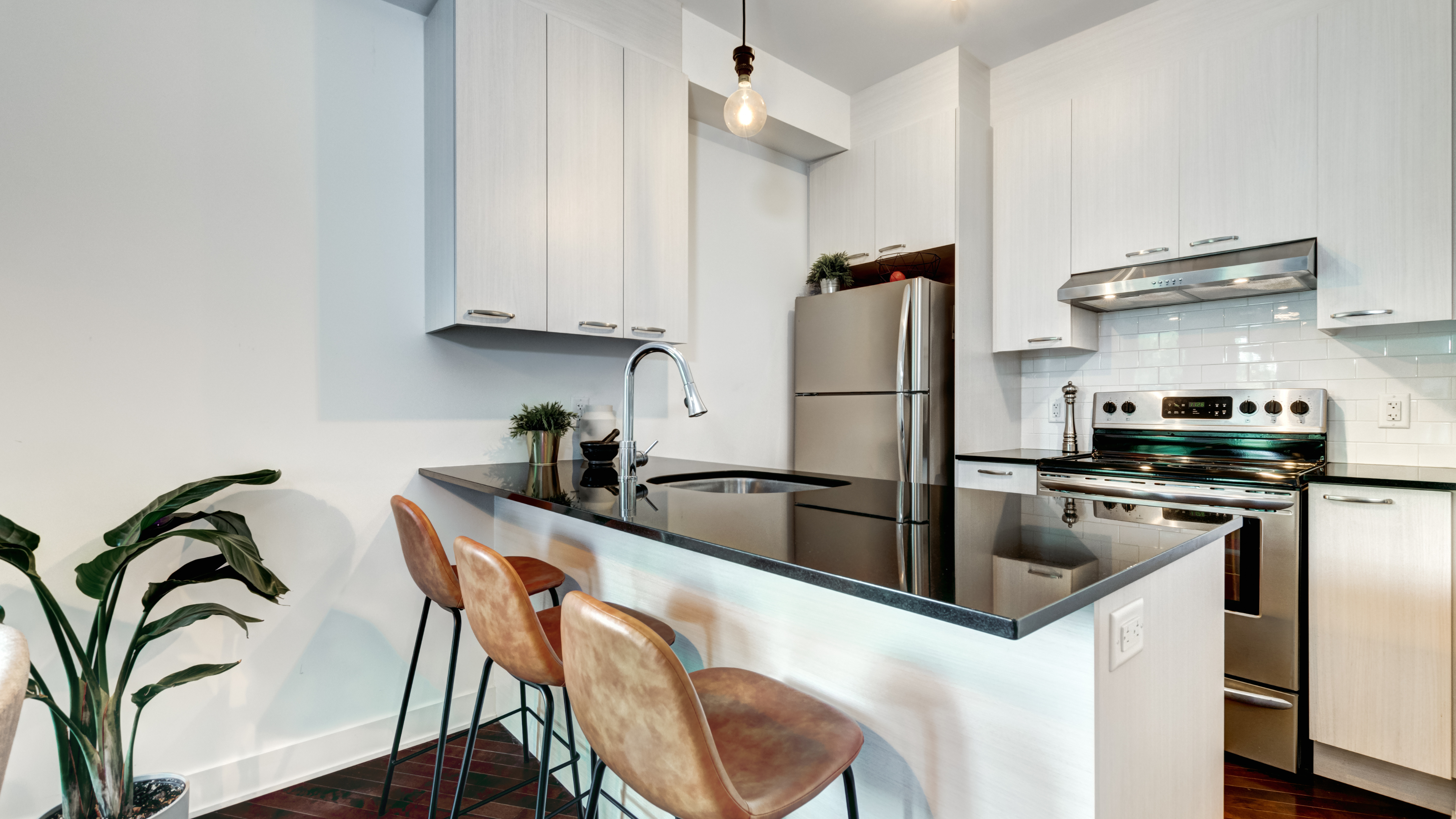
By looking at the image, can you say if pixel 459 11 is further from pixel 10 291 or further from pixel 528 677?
pixel 528 677

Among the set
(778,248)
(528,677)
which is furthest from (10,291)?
(778,248)

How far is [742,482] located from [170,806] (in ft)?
5.57

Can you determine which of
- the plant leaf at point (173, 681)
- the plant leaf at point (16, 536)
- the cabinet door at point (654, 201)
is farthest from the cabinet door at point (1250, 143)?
the plant leaf at point (16, 536)

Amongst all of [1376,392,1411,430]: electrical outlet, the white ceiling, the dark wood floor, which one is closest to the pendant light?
the white ceiling

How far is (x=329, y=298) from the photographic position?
2225mm

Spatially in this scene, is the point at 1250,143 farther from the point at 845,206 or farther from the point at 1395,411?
the point at 845,206

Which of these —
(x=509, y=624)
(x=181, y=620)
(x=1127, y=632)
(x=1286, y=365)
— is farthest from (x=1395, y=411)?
(x=181, y=620)

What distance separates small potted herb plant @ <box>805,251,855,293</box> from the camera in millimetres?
3475

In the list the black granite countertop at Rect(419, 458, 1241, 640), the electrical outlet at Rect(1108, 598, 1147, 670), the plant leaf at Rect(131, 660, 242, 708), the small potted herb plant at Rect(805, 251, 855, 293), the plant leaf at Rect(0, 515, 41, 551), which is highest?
the small potted herb plant at Rect(805, 251, 855, 293)

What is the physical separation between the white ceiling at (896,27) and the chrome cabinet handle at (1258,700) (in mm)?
2664

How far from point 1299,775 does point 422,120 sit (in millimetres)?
3671

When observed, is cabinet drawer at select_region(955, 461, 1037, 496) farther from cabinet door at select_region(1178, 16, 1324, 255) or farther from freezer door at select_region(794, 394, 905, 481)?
cabinet door at select_region(1178, 16, 1324, 255)

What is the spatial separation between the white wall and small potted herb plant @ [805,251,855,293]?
1498 millimetres

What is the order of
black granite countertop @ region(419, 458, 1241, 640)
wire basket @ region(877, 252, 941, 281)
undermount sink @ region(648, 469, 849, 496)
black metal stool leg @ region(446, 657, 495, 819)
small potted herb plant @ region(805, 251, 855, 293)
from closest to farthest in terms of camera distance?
black granite countertop @ region(419, 458, 1241, 640), black metal stool leg @ region(446, 657, 495, 819), undermount sink @ region(648, 469, 849, 496), wire basket @ region(877, 252, 941, 281), small potted herb plant @ region(805, 251, 855, 293)
